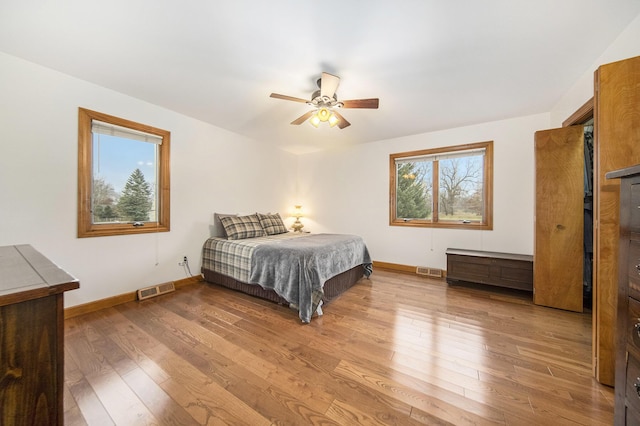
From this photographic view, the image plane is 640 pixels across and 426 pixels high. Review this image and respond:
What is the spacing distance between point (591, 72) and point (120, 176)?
16.6 ft

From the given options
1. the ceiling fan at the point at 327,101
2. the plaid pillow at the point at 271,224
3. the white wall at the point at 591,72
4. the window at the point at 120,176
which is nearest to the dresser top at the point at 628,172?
the white wall at the point at 591,72

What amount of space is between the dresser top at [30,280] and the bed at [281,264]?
5.83ft

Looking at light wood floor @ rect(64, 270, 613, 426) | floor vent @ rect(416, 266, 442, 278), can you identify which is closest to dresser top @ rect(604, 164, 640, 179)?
light wood floor @ rect(64, 270, 613, 426)

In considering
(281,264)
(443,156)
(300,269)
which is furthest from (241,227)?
(443,156)

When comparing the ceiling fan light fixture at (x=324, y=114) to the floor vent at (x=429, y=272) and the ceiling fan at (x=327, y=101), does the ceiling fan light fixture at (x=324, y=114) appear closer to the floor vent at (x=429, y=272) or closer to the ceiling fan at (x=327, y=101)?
the ceiling fan at (x=327, y=101)

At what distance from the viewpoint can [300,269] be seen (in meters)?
2.38

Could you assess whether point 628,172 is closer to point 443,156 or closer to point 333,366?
point 333,366

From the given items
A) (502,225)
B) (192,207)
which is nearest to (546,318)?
(502,225)

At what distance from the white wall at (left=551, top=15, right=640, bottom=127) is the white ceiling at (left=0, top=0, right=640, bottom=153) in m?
0.06

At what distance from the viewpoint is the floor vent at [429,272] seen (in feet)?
12.1

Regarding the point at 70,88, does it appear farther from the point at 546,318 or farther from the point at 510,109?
the point at 546,318

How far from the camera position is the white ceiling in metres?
1.54

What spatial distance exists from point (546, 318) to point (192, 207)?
14.6 feet

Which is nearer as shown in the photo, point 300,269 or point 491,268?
point 300,269
